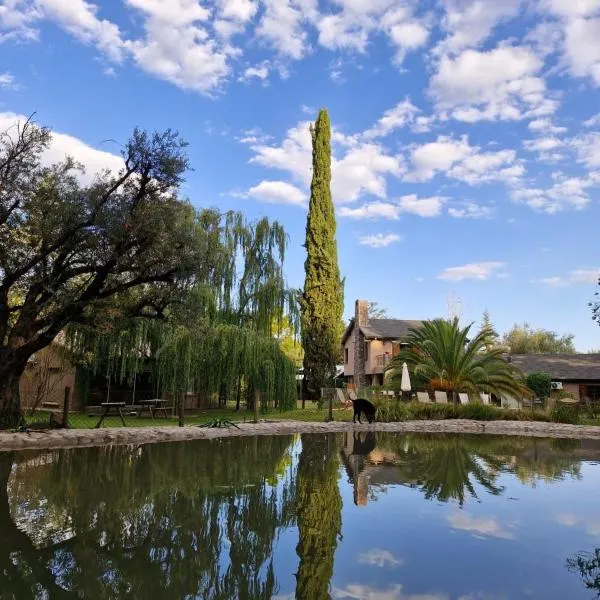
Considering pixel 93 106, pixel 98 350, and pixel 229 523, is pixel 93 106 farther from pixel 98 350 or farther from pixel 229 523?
pixel 229 523

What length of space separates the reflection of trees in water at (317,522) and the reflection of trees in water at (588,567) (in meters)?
2.19

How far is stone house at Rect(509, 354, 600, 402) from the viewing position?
98.5 ft

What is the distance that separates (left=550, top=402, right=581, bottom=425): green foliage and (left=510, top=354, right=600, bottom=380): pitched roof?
11.0 metres

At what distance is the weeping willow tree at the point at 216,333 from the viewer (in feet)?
52.5

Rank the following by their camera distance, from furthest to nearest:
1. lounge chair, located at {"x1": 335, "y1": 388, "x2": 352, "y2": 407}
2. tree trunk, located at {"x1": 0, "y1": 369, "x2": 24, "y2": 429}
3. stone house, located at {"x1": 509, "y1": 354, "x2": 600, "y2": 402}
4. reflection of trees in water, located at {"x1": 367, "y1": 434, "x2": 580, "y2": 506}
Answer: stone house, located at {"x1": 509, "y1": 354, "x2": 600, "y2": 402} → lounge chair, located at {"x1": 335, "y1": 388, "x2": 352, "y2": 407} → tree trunk, located at {"x1": 0, "y1": 369, "x2": 24, "y2": 429} → reflection of trees in water, located at {"x1": 367, "y1": 434, "x2": 580, "y2": 506}

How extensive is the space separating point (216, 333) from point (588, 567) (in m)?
14.7

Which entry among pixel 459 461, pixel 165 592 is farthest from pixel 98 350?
pixel 165 592

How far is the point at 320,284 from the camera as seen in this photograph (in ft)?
89.6

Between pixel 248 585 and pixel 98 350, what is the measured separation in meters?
15.2

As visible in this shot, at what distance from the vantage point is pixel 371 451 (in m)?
12.9

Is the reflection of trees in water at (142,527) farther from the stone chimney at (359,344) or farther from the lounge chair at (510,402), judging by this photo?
the stone chimney at (359,344)

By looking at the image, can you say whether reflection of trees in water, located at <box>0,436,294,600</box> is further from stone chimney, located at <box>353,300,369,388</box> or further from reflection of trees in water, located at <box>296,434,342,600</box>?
stone chimney, located at <box>353,300,369,388</box>

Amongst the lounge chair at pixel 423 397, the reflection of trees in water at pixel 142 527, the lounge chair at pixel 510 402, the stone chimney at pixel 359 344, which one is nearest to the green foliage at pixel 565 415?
the lounge chair at pixel 510 402

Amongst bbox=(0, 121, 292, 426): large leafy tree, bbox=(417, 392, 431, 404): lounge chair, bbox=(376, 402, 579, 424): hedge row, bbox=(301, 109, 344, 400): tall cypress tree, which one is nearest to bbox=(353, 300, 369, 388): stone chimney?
bbox=(301, 109, 344, 400): tall cypress tree
